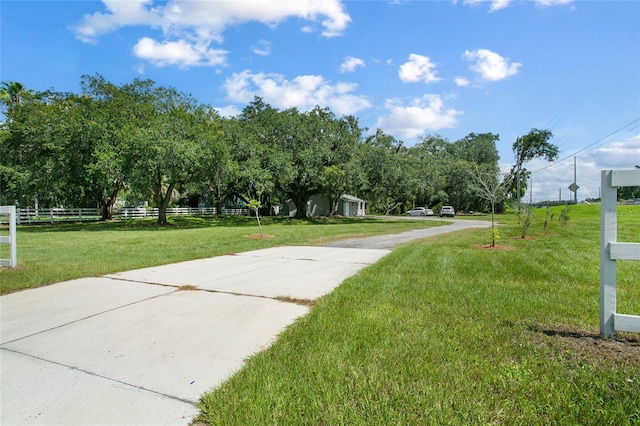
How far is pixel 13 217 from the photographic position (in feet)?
23.1

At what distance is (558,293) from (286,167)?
897 inches

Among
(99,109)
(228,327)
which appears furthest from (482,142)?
(228,327)

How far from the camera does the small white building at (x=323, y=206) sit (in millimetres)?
49906

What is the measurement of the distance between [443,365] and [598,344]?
61.4 inches

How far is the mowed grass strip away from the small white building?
4302 cm

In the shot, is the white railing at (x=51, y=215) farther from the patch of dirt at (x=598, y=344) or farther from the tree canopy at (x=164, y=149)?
the patch of dirt at (x=598, y=344)

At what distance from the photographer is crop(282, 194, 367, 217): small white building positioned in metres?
49.9

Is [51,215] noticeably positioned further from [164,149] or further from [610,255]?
[610,255]

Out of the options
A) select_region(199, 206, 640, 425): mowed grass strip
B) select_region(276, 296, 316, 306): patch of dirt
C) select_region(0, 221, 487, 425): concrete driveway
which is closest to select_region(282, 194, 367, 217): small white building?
select_region(0, 221, 487, 425): concrete driveway

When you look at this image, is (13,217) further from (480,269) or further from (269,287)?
(480,269)

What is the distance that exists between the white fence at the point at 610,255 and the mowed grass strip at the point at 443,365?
19cm

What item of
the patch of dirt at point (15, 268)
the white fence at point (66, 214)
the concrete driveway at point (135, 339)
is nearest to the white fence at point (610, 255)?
the concrete driveway at point (135, 339)

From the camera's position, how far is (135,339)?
12.4 feet

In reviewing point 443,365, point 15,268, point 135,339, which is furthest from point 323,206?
point 443,365
